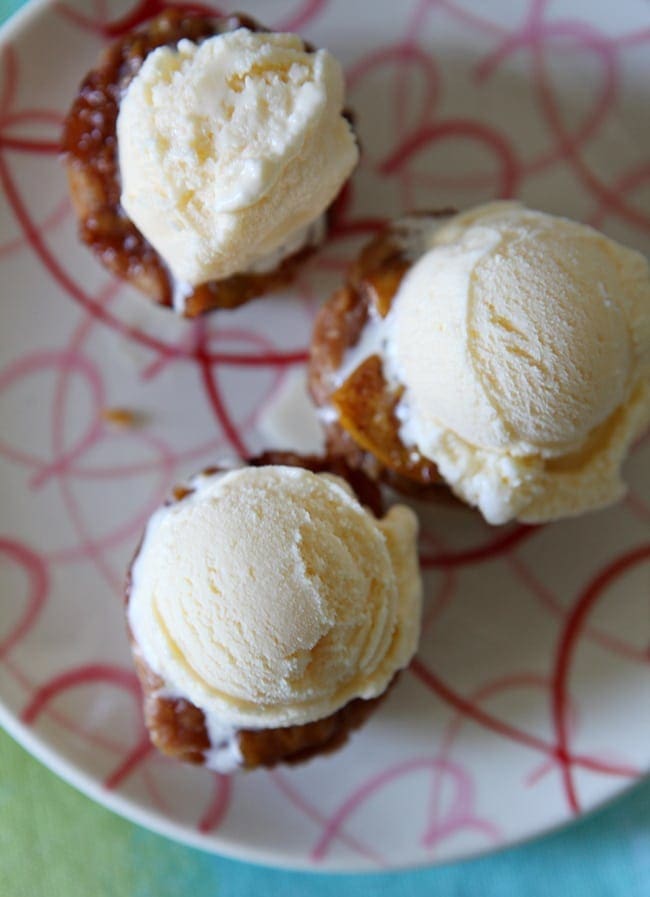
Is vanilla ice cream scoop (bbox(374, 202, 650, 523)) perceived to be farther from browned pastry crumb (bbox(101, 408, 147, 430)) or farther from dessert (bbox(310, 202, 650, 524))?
browned pastry crumb (bbox(101, 408, 147, 430))

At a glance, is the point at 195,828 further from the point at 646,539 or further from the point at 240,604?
the point at 646,539

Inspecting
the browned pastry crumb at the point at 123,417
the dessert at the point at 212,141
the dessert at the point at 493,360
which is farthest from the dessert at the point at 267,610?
the dessert at the point at 212,141

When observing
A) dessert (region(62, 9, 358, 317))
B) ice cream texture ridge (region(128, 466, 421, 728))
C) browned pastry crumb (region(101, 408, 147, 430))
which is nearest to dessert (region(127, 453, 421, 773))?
ice cream texture ridge (region(128, 466, 421, 728))

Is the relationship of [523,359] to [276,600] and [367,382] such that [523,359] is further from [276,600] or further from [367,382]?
[276,600]

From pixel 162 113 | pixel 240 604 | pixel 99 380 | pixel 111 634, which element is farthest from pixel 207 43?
pixel 111 634

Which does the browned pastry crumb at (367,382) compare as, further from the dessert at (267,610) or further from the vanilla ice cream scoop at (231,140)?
the vanilla ice cream scoop at (231,140)

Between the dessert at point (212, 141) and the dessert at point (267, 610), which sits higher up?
the dessert at point (212, 141)

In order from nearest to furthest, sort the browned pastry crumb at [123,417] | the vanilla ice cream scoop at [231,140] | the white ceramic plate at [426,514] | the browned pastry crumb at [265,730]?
the vanilla ice cream scoop at [231,140] < the browned pastry crumb at [265,730] < the white ceramic plate at [426,514] < the browned pastry crumb at [123,417]

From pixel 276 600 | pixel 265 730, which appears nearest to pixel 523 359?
pixel 276 600
